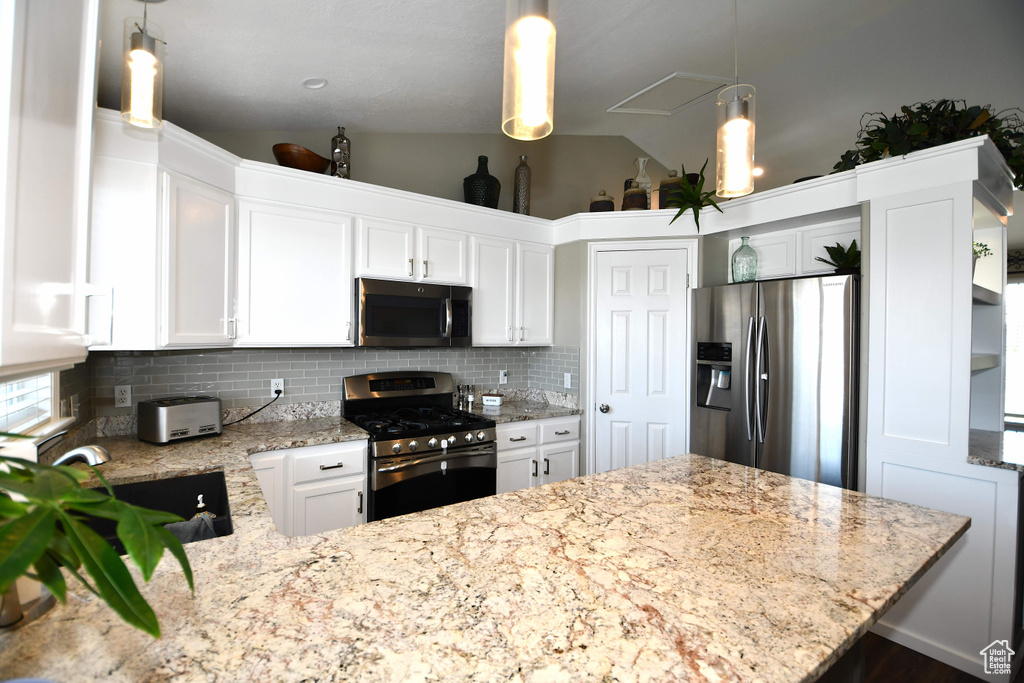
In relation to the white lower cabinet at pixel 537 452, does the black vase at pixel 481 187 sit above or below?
above

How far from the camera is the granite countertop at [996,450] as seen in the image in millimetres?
2020

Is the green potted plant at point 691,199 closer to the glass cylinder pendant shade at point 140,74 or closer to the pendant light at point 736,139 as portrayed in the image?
the pendant light at point 736,139

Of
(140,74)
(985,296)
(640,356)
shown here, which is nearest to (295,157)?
(140,74)

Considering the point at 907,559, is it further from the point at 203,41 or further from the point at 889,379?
the point at 203,41

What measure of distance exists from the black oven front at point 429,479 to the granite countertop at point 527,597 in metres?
1.23

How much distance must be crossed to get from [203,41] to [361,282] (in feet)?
4.35

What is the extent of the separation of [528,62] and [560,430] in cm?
275

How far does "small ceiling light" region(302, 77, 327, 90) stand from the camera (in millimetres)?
2494

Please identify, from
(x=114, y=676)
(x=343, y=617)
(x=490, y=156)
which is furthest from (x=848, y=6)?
(x=114, y=676)

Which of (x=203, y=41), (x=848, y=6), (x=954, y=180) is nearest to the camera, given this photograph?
(x=203, y=41)

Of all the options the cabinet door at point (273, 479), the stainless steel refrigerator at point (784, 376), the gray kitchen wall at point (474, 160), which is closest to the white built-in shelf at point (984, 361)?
the stainless steel refrigerator at point (784, 376)

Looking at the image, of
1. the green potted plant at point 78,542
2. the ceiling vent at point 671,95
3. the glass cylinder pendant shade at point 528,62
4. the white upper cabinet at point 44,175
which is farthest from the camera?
the ceiling vent at point 671,95

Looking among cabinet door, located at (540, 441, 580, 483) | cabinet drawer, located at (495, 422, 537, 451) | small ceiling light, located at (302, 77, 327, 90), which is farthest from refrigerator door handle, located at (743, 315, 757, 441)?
small ceiling light, located at (302, 77, 327, 90)

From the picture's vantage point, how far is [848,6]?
2725 millimetres
